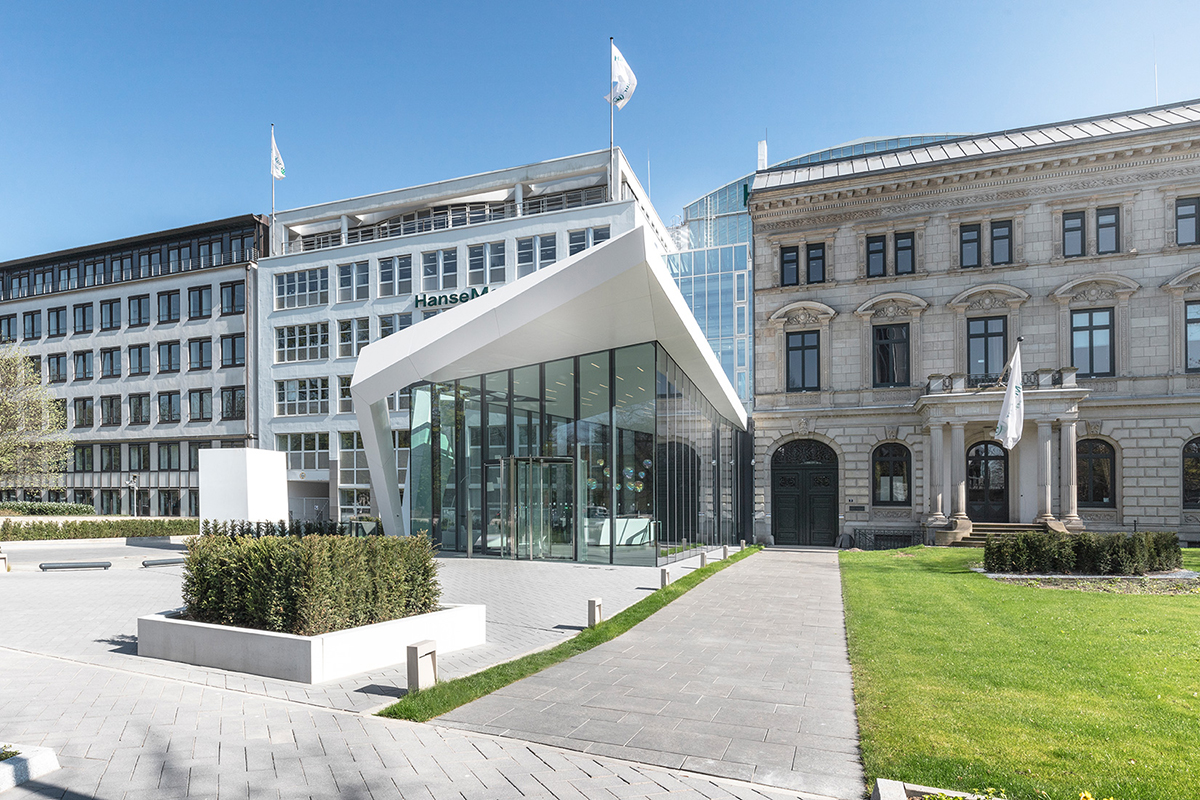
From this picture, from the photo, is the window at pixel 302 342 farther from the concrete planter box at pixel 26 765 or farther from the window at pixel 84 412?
the concrete planter box at pixel 26 765

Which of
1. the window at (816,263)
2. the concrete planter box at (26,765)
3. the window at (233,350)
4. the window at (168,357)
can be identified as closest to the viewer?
the concrete planter box at (26,765)

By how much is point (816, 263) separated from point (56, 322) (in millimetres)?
52808

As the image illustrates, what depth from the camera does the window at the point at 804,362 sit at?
111ft

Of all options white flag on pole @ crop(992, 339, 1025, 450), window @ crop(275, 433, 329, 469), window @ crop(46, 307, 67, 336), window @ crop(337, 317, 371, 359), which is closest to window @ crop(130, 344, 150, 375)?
window @ crop(46, 307, 67, 336)

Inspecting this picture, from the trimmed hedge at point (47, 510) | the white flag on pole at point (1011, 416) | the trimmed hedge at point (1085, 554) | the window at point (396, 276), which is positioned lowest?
the trimmed hedge at point (47, 510)

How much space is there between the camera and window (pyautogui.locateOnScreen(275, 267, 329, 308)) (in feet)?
144

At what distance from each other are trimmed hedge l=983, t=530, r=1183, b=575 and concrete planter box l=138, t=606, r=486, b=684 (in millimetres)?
14655

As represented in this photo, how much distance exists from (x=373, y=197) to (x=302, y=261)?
5.89 m

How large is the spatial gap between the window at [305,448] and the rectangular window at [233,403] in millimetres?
3604

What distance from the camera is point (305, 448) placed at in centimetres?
4338

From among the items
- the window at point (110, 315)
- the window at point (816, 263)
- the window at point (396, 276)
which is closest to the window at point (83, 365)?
the window at point (110, 315)

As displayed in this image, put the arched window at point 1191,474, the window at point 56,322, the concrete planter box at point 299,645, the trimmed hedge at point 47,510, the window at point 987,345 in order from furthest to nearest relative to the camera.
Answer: the window at point 56,322
the trimmed hedge at point 47,510
the window at point 987,345
the arched window at point 1191,474
the concrete planter box at point 299,645

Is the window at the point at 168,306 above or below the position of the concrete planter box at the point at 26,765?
above

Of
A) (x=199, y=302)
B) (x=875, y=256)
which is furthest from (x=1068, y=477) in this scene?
(x=199, y=302)
